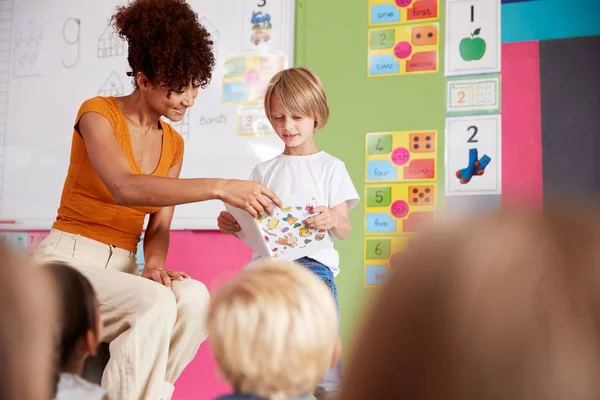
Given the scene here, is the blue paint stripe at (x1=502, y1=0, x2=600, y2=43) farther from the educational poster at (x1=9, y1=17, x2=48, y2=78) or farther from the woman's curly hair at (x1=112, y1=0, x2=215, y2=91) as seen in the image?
the educational poster at (x1=9, y1=17, x2=48, y2=78)

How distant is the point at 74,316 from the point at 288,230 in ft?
3.90

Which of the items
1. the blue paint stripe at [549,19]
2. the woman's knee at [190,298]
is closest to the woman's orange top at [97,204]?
the woman's knee at [190,298]

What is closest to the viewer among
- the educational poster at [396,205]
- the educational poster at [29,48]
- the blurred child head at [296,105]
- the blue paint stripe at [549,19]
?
the blurred child head at [296,105]

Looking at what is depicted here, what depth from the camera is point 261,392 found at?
3.86 feet

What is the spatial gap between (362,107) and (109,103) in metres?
1.18

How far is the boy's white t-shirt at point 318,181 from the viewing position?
2168mm


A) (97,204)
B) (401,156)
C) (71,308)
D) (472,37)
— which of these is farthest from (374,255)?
(71,308)

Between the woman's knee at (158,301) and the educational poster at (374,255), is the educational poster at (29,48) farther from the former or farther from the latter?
the woman's knee at (158,301)

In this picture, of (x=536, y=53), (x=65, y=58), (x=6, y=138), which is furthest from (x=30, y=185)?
(x=536, y=53)

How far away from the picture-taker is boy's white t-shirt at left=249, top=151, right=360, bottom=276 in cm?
217

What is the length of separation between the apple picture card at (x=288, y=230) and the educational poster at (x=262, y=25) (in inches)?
46.3

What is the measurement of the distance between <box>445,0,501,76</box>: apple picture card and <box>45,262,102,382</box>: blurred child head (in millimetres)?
2115

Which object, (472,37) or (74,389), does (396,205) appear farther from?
(74,389)

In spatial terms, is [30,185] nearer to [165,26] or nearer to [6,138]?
[6,138]
